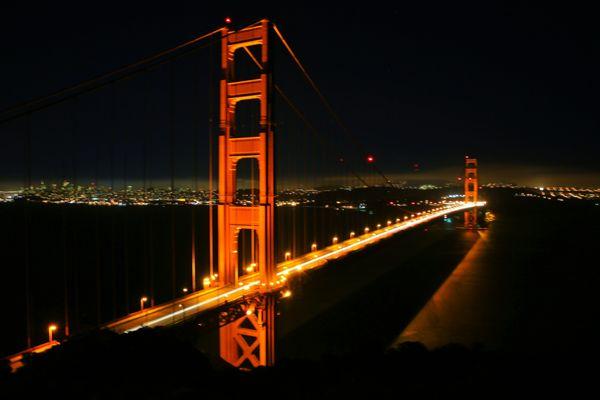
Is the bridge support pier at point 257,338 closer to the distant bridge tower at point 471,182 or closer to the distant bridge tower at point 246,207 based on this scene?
the distant bridge tower at point 246,207

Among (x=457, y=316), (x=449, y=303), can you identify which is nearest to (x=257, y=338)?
(x=457, y=316)

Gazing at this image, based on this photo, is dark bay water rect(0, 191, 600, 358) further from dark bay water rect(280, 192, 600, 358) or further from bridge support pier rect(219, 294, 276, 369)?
bridge support pier rect(219, 294, 276, 369)

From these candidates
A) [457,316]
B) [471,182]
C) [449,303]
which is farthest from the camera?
[471,182]

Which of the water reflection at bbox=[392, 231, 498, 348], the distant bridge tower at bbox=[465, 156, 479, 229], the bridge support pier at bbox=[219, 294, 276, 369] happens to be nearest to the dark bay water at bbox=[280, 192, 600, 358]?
the water reflection at bbox=[392, 231, 498, 348]

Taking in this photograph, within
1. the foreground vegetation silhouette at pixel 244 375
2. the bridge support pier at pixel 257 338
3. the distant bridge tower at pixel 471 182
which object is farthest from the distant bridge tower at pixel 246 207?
the distant bridge tower at pixel 471 182

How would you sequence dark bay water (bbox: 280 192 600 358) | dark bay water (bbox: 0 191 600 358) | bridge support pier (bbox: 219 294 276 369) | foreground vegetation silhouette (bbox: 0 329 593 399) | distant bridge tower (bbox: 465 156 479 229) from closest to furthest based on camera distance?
foreground vegetation silhouette (bbox: 0 329 593 399)
bridge support pier (bbox: 219 294 276 369)
dark bay water (bbox: 280 192 600 358)
dark bay water (bbox: 0 191 600 358)
distant bridge tower (bbox: 465 156 479 229)

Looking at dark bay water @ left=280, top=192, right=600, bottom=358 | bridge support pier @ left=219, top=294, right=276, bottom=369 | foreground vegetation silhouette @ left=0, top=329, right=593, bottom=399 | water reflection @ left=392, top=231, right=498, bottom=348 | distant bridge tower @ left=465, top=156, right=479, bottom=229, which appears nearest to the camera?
foreground vegetation silhouette @ left=0, top=329, right=593, bottom=399

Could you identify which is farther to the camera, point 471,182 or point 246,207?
point 471,182

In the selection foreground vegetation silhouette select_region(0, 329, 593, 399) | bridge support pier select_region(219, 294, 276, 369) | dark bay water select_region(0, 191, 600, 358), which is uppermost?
foreground vegetation silhouette select_region(0, 329, 593, 399)

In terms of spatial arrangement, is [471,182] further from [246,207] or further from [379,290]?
[246,207]
